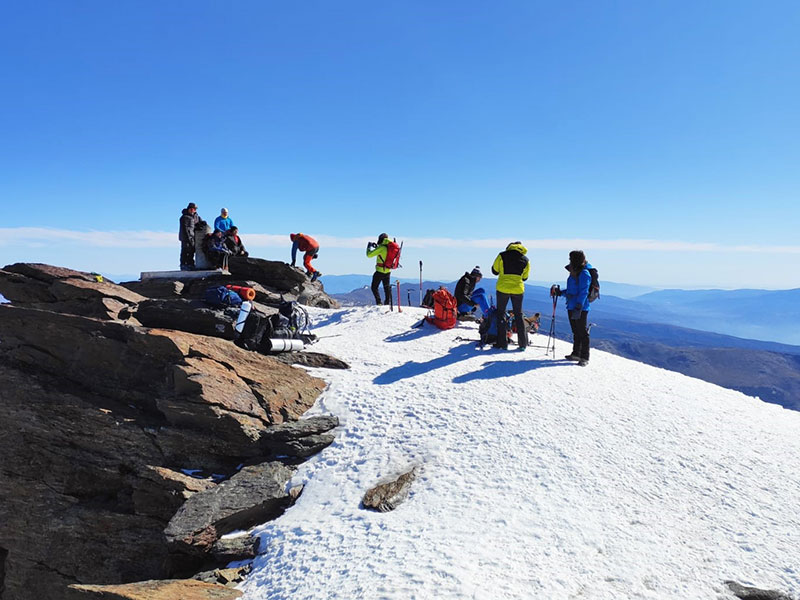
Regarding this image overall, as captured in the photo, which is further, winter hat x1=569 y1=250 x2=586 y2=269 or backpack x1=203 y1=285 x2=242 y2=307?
backpack x1=203 y1=285 x2=242 y2=307

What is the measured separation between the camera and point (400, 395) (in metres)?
12.0

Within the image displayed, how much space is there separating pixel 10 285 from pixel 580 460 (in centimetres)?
1981

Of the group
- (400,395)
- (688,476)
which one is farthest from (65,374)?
(688,476)

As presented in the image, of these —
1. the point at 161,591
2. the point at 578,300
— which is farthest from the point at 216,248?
the point at 161,591

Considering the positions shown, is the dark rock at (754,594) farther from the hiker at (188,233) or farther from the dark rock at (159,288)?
the hiker at (188,233)

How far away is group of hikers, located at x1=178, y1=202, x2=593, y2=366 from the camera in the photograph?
1421cm

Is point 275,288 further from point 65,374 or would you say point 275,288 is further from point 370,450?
point 370,450

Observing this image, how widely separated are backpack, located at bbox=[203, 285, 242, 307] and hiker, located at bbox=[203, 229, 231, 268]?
10956 mm

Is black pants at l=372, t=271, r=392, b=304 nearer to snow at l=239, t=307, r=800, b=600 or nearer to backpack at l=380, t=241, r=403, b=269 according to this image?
backpack at l=380, t=241, r=403, b=269

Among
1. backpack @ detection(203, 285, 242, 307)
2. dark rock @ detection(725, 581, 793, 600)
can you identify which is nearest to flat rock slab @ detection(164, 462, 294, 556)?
backpack @ detection(203, 285, 242, 307)

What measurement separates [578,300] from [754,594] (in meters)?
9.05

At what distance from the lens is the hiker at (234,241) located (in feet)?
82.4

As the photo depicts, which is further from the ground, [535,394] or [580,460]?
[535,394]

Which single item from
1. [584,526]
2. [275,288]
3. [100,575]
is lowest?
[100,575]
